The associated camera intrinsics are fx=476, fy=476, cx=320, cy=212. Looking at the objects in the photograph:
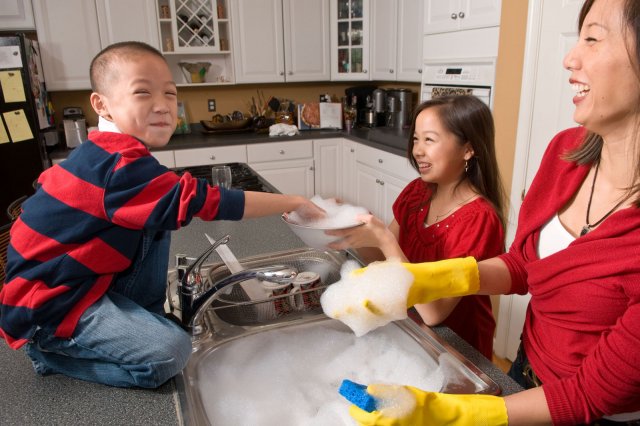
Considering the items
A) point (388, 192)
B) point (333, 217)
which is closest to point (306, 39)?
point (388, 192)

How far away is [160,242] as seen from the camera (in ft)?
3.17

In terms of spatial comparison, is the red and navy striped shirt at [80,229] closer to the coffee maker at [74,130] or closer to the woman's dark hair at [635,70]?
the woman's dark hair at [635,70]

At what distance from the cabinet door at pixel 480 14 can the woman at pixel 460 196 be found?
1.19 meters

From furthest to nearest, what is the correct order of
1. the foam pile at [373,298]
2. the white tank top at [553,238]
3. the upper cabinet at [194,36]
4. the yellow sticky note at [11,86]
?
the upper cabinet at [194,36] < the yellow sticky note at [11,86] < the white tank top at [553,238] < the foam pile at [373,298]

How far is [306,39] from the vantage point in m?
3.95

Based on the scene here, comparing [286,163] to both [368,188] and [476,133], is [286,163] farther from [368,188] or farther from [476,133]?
[476,133]

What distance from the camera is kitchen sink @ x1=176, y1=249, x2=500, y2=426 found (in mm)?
896

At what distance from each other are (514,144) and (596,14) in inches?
56.1

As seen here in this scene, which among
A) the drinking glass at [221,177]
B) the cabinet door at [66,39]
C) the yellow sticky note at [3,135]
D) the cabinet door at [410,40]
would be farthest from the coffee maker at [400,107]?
the yellow sticky note at [3,135]

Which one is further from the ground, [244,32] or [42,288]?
[244,32]

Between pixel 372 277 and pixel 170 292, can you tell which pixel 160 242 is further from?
pixel 372 277

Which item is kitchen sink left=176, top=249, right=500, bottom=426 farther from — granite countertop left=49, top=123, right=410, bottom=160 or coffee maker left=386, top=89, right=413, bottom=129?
coffee maker left=386, top=89, right=413, bottom=129

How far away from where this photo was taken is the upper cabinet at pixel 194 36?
3641 mm

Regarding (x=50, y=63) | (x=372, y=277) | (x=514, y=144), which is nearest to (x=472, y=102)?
(x=372, y=277)
